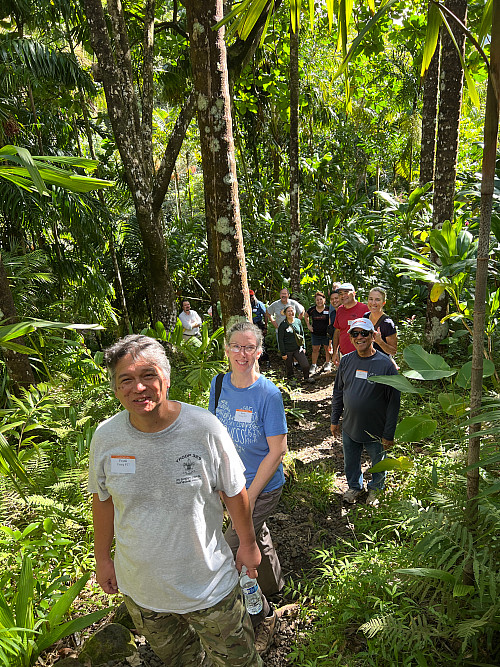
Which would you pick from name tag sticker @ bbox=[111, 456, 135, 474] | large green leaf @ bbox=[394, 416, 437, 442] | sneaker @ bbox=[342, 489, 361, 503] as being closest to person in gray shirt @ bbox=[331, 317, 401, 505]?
sneaker @ bbox=[342, 489, 361, 503]

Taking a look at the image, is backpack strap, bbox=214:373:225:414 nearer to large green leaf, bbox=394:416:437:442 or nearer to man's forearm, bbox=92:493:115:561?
man's forearm, bbox=92:493:115:561

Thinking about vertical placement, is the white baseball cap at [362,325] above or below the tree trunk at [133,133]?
below

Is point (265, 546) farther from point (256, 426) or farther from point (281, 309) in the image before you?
point (281, 309)

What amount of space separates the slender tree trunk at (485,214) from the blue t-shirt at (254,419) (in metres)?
0.95

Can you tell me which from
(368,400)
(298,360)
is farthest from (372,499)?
(298,360)

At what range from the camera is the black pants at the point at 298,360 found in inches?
299

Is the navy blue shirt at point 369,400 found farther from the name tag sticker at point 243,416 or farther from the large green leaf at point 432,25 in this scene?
the large green leaf at point 432,25

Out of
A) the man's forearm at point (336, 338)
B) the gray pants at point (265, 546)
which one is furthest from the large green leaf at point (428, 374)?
the man's forearm at point (336, 338)

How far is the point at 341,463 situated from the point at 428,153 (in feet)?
20.3

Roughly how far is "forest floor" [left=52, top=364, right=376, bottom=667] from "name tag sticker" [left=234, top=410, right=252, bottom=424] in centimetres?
Result: 126

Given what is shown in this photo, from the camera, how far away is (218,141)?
368 centimetres

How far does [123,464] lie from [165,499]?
0.70 ft

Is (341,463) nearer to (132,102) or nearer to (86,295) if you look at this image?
(86,295)

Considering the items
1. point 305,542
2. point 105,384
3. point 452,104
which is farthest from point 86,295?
point 452,104
